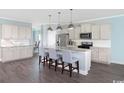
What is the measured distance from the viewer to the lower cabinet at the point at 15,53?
18.5ft

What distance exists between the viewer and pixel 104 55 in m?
5.58

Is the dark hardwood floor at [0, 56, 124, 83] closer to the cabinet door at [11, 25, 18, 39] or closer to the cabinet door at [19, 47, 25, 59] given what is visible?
the cabinet door at [19, 47, 25, 59]

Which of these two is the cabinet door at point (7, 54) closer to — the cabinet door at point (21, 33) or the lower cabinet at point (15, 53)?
the lower cabinet at point (15, 53)

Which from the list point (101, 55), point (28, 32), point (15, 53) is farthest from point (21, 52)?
point (101, 55)

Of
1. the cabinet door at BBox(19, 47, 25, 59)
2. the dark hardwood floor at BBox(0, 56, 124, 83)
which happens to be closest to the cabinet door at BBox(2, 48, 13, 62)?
the cabinet door at BBox(19, 47, 25, 59)

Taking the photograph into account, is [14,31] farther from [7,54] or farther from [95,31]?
[95,31]

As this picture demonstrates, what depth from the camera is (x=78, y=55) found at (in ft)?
13.7

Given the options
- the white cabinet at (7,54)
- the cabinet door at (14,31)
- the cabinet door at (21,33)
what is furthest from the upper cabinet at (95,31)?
the white cabinet at (7,54)

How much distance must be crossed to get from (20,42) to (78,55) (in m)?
4.19

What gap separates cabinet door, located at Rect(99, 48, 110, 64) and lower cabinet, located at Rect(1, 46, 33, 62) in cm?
456
